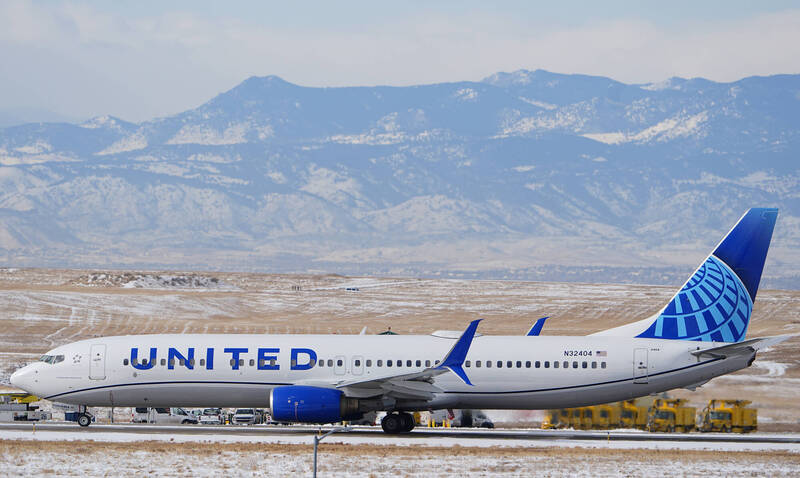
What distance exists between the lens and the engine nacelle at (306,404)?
132ft

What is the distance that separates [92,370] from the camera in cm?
4212

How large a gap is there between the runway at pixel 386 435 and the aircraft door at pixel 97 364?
2034mm

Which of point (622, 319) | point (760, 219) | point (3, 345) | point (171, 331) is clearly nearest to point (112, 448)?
point (760, 219)

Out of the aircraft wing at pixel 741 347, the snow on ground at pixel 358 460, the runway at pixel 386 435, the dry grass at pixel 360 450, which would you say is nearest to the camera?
the snow on ground at pixel 358 460

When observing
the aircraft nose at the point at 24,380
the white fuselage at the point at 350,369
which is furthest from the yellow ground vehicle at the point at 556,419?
the aircraft nose at the point at 24,380

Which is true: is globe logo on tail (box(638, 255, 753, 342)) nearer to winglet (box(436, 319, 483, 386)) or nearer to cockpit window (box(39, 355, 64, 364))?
winglet (box(436, 319, 483, 386))

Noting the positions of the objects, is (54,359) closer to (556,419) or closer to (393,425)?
(393,425)

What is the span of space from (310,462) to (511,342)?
1228 centimetres

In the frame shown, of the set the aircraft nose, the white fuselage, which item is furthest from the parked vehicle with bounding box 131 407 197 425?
the aircraft nose

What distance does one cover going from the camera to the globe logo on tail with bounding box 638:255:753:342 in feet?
142

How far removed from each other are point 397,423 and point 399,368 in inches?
86.7

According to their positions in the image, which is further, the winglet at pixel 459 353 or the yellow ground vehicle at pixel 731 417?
the yellow ground vehicle at pixel 731 417

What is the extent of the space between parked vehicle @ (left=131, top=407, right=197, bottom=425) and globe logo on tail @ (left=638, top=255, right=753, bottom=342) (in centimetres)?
2125

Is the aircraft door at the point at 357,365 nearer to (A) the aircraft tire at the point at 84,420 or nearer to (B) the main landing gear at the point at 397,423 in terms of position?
(B) the main landing gear at the point at 397,423
